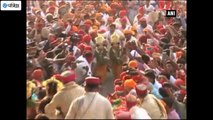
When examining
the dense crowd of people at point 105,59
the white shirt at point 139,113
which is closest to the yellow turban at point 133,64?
the dense crowd of people at point 105,59

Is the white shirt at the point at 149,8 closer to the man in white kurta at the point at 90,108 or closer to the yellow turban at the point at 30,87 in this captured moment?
the man in white kurta at the point at 90,108

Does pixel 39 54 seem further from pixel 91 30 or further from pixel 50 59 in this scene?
pixel 91 30

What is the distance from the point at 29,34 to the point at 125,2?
2.61 feet

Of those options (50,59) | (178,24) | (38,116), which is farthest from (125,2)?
(38,116)

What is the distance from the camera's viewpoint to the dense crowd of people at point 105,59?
4559 millimetres

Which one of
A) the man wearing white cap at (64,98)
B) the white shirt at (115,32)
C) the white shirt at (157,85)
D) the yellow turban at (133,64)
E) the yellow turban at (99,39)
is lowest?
the man wearing white cap at (64,98)

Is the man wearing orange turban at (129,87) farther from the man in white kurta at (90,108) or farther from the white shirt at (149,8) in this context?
the white shirt at (149,8)

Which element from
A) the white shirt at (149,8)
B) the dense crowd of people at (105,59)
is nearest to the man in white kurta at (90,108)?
the dense crowd of people at (105,59)

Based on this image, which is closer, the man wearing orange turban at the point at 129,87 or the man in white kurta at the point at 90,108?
the man in white kurta at the point at 90,108

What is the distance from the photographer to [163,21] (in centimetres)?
473

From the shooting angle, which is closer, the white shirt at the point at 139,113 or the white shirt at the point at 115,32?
the white shirt at the point at 139,113

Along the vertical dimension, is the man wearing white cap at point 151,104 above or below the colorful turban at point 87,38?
below

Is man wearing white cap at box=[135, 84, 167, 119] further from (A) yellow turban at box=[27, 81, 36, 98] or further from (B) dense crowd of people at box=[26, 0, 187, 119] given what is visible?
(A) yellow turban at box=[27, 81, 36, 98]

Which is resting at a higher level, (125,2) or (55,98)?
(125,2)
